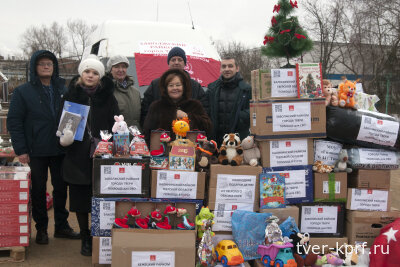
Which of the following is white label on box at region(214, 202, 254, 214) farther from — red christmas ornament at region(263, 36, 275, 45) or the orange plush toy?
red christmas ornament at region(263, 36, 275, 45)

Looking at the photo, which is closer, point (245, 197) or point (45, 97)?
point (245, 197)

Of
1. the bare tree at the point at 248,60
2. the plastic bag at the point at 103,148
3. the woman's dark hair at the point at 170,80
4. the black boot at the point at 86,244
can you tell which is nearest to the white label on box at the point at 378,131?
the woman's dark hair at the point at 170,80

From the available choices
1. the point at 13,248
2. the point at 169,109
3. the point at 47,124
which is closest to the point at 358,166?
the point at 169,109

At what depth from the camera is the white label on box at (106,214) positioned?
3.24 metres

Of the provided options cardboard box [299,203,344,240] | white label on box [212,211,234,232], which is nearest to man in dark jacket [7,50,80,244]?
white label on box [212,211,234,232]

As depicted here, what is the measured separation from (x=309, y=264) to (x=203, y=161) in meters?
1.29

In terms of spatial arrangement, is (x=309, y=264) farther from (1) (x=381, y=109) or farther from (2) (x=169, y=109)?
(1) (x=381, y=109)

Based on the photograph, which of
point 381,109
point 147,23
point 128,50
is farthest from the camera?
point 381,109

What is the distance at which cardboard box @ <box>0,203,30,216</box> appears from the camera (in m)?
3.44

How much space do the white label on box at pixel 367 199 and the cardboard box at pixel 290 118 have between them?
0.69m

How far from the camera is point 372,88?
17484mm

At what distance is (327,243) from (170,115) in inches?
79.6

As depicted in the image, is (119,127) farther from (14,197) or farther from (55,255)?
(55,255)

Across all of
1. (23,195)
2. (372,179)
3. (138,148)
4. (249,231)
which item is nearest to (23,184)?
(23,195)
